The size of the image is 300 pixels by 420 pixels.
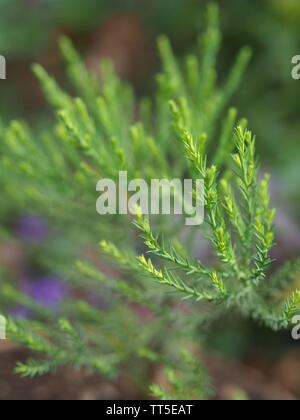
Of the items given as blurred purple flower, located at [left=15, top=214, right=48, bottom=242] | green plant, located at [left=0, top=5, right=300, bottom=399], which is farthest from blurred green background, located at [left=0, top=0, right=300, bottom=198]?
green plant, located at [left=0, top=5, right=300, bottom=399]

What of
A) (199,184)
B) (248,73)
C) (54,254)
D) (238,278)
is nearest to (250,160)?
(199,184)

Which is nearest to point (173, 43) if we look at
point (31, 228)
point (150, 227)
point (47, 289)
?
point (31, 228)

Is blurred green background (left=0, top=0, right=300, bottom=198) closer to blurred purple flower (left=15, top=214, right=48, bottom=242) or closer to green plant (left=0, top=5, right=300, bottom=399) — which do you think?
blurred purple flower (left=15, top=214, right=48, bottom=242)

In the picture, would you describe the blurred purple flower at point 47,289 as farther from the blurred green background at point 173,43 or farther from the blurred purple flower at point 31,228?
the blurred green background at point 173,43

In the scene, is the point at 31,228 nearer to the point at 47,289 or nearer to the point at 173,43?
the point at 47,289

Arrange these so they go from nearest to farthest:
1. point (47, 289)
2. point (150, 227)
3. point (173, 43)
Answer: point (150, 227), point (47, 289), point (173, 43)

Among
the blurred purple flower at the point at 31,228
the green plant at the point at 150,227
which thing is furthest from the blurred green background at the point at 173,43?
the green plant at the point at 150,227
